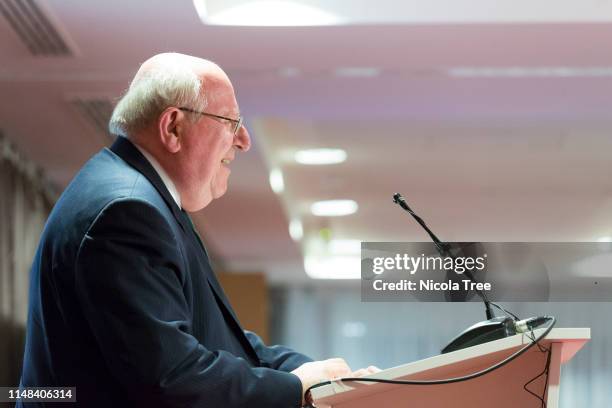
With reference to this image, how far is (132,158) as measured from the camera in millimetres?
1639

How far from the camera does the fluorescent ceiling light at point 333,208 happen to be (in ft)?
24.6

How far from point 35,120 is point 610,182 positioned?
152 inches

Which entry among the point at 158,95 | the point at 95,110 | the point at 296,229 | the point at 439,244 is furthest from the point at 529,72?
the point at 296,229

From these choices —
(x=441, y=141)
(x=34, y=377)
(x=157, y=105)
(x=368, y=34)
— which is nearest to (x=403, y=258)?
(x=157, y=105)

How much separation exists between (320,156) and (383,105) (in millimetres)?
1506

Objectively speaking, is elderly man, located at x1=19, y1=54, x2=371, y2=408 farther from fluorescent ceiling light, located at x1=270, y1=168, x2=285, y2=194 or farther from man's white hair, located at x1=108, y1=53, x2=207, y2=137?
fluorescent ceiling light, located at x1=270, y1=168, x2=285, y2=194

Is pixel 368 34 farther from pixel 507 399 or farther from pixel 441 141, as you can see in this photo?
pixel 507 399

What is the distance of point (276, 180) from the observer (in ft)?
20.7

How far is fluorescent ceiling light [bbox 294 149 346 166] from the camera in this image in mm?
6234

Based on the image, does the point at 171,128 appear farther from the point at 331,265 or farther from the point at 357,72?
the point at 331,265

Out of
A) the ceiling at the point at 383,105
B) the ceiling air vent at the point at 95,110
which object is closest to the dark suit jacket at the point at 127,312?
the ceiling at the point at 383,105

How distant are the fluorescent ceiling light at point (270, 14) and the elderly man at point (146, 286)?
2.15 m

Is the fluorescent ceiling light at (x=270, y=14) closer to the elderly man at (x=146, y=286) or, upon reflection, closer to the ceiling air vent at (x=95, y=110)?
the ceiling air vent at (x=95, y=110)

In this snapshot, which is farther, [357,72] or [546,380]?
[357,72]
